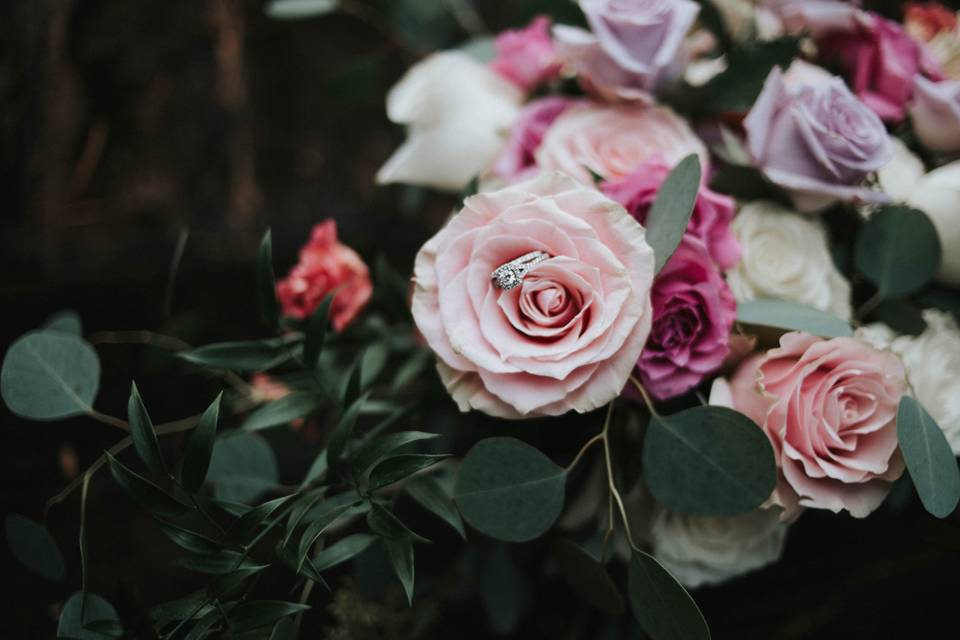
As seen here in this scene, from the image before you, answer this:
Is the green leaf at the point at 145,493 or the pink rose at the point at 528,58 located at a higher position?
the pink rose at the point at 528,58

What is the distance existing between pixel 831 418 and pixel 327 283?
1.50 feet

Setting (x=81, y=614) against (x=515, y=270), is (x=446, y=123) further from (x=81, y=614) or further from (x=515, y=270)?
(x=81, y=614)

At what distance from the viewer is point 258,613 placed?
1.48ft

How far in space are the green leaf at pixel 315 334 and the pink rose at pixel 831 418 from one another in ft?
1.15

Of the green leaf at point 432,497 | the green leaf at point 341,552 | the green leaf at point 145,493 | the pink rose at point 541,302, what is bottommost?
the green leaf at point 341,552

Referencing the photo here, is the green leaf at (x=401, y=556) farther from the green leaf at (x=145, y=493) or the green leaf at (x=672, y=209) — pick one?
the green leaf at (x=672, y=209)

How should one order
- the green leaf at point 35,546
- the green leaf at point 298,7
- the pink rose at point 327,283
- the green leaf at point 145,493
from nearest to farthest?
the green leaf at point 145,493
the green leaf at point 35,546
the pink rose at point 327,283
the green leaf at point 298,7

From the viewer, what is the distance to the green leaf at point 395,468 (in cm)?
45

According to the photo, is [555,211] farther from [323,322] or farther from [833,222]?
[833,222]

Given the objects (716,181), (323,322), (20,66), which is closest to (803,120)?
(716,181)

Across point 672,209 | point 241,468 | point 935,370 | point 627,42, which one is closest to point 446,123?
point 627,42

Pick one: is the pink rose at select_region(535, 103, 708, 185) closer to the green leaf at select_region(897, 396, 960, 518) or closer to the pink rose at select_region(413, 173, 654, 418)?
the pink rose at select_region(413, 173, 654, 418)

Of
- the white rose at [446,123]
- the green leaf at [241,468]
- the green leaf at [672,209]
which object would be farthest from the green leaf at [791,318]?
the green leaf at [241,468]

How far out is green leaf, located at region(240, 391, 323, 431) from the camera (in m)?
0.56
